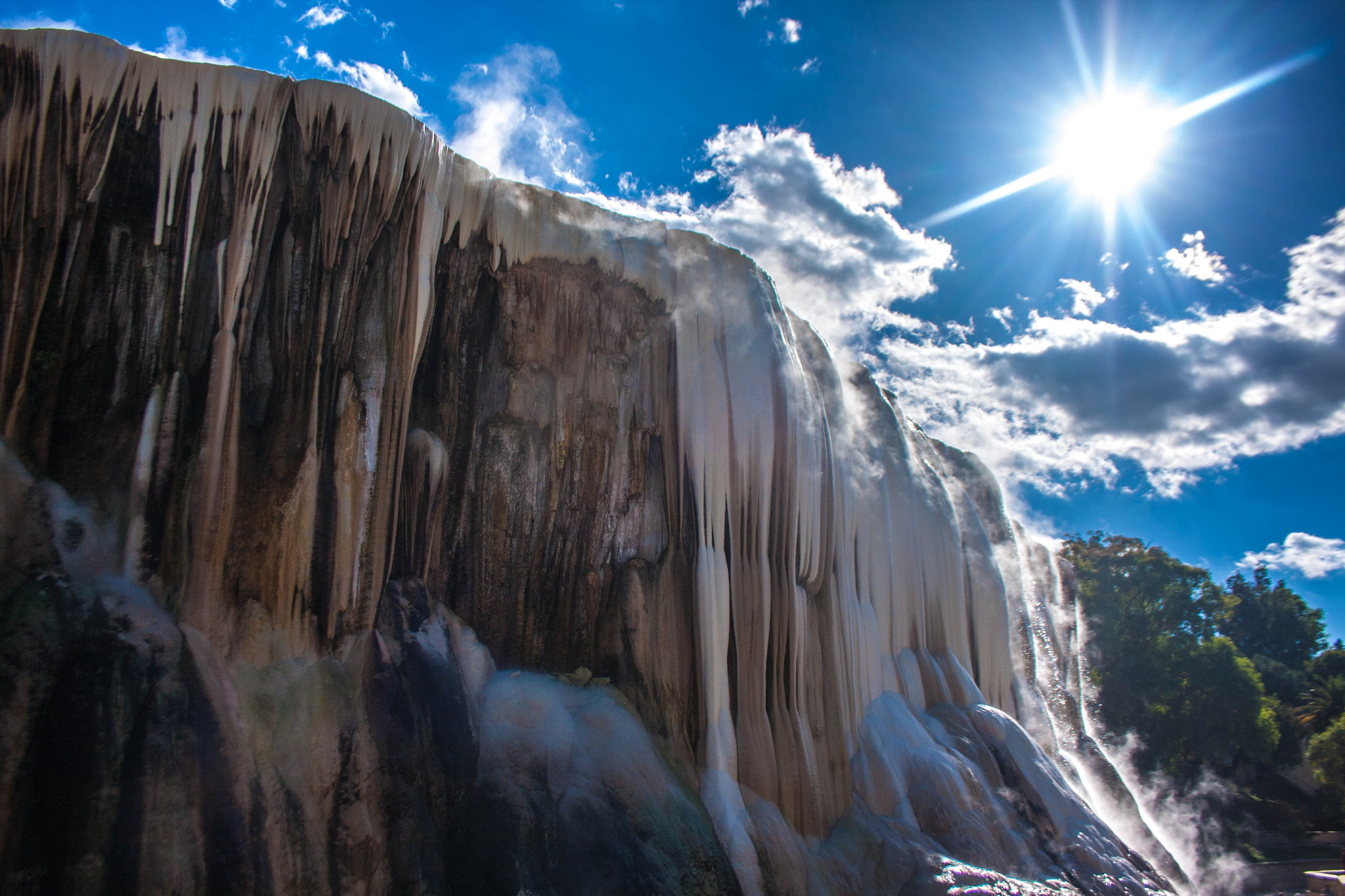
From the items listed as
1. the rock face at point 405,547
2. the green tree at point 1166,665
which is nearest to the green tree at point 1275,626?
the green tree at point 1166,665

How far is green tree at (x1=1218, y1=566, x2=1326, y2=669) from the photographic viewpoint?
95.3 feet

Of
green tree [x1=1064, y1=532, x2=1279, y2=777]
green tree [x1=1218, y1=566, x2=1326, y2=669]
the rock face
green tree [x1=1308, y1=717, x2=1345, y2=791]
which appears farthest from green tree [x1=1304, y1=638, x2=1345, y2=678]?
the rock face

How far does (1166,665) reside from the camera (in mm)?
22844

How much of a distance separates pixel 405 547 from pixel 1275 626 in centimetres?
3464

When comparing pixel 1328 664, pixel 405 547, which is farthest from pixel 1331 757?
pixel 405 547

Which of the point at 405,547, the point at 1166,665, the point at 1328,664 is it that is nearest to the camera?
the point at 405,547

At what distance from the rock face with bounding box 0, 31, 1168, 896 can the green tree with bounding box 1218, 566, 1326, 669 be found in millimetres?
26110

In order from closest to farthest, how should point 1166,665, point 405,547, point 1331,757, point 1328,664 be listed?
point 405,547 → point 1331,757 → point 1166,665 → point 1328,664

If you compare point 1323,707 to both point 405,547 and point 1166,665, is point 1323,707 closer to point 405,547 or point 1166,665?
point 1166,665

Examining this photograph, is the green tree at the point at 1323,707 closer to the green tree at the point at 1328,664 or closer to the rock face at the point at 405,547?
the green tree at the point at 1328,664

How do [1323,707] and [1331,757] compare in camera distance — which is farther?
[1323,707]

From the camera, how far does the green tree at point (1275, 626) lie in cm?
2905

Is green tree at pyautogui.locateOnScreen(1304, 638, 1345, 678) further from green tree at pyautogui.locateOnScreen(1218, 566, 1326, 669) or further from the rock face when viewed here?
the rock face

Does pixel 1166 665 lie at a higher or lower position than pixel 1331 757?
higher
